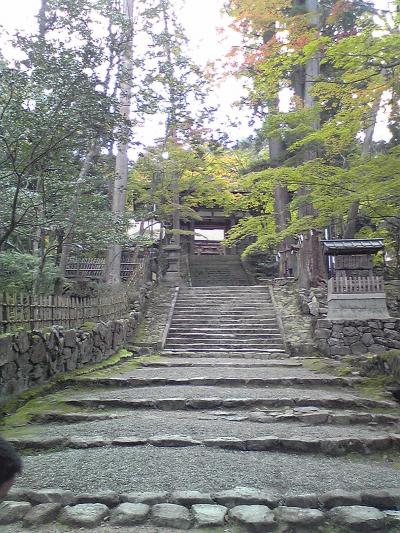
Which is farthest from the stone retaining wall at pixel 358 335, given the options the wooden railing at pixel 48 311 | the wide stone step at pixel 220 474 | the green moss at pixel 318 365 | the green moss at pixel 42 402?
the wide stone step at pixel 220 474

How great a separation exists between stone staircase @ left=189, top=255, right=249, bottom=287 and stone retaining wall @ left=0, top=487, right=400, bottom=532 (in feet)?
54.5

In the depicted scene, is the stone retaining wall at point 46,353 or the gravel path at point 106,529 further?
the stone retaining wall at point 46,353

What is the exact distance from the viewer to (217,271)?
71.7 feet

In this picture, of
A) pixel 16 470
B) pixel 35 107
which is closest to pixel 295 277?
pixel 35 107

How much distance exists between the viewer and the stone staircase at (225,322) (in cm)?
1123

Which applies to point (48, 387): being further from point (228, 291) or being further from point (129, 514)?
point (228, 291)

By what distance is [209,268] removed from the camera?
2220 cm

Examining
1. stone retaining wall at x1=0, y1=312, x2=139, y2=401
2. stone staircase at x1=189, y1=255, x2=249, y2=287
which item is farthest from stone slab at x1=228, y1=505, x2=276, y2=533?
stone staircase at x1=189, y1=255, x2=249, y2=287

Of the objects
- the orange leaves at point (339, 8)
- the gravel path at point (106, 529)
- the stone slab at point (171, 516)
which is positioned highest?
the orange leaves at point (339, 8)

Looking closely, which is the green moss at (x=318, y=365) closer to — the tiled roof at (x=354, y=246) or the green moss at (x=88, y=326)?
the tiled roof at (x=354, y=246)

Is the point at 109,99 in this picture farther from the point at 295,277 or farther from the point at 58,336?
the point at 295,277

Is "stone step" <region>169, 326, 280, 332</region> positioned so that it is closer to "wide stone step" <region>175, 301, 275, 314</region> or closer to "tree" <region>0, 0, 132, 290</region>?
"wide stone step" <region>175, 301, 275, 314</region>

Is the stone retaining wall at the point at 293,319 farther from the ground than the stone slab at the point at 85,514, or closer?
farther from the ground

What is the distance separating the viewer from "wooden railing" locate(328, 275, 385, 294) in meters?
11.0
